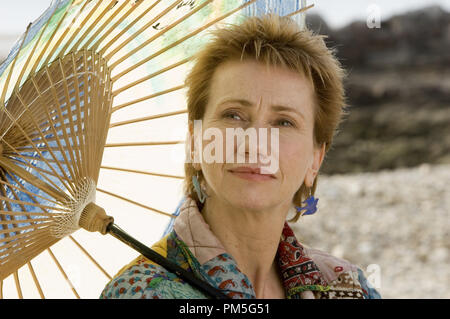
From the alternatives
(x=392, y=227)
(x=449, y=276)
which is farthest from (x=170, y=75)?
(x=392, y=227)

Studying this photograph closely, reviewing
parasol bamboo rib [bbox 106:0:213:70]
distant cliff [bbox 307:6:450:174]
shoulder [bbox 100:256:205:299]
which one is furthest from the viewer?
distant cliff [bbox 307:6:450:174]

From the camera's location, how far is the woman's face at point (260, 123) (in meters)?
1.20

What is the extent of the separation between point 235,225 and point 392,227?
19.4 feet

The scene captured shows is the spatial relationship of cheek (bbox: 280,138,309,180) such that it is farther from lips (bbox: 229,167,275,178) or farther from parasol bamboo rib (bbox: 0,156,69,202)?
parasol bamboo rib (bbox: 0,156,69,202)

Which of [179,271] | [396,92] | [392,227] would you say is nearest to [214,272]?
[179,271]

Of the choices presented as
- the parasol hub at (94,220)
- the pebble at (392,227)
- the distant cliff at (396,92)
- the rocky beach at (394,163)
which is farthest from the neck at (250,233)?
the distant cliff at (396,92)

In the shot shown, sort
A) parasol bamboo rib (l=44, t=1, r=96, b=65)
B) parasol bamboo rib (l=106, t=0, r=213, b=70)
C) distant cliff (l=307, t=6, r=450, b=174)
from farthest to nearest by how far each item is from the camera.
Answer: distant cliff (l=307, t=6, r=450, b=174) → parasol bamboo rib (l=106, t=0, r=213, b=70) → parasol bamboo rib (l=44, t=1, r=96, b=65)

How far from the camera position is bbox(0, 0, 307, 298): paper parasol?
127cm

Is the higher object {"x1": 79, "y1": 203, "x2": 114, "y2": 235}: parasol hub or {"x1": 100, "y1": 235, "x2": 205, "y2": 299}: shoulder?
{"x1": 79, "y1": 203, "x2": 114, "y2": 235}: parasol hub

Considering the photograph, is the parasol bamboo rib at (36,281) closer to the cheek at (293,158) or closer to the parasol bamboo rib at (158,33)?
the parasol bamboo rib at (158,33)

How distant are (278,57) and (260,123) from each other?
15 cm

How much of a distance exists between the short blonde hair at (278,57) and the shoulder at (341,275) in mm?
270

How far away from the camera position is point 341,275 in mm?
1383

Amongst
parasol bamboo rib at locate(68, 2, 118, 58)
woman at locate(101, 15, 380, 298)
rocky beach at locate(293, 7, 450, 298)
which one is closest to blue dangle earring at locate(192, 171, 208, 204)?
woman at locate(101, 15, 380, 298)
